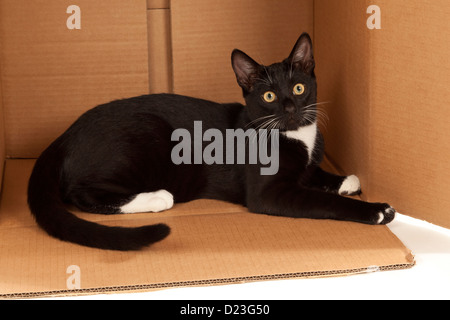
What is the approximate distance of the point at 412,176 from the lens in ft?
5.02

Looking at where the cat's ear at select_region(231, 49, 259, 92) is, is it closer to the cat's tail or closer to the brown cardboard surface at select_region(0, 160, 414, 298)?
the brown cardboard surface at select_region(0, 160, 414, 298)

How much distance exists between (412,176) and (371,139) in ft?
0.48

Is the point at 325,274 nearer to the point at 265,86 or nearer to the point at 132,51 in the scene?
the point at 265,86

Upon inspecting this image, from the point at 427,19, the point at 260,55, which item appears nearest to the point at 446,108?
the point at 427,19

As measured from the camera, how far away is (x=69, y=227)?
140 cm

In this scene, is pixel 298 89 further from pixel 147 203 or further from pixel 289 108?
pixel 147 203

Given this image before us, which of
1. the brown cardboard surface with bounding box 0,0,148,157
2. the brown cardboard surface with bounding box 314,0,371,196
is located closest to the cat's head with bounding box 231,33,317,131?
the brown cardboard surface with bounding box 314,0,371,196

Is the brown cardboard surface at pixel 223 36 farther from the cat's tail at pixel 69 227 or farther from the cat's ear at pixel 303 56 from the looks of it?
the cat's tail at pixel 69 227

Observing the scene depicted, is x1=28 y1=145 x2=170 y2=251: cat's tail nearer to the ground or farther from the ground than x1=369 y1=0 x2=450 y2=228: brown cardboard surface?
nearer to the ground

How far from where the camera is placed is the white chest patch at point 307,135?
163cm

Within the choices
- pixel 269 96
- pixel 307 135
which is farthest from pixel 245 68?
pixel 307 135

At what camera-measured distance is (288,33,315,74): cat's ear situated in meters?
1.59

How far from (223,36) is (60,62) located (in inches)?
20.8

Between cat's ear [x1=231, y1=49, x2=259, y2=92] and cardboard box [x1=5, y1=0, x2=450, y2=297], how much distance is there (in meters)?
0.28
